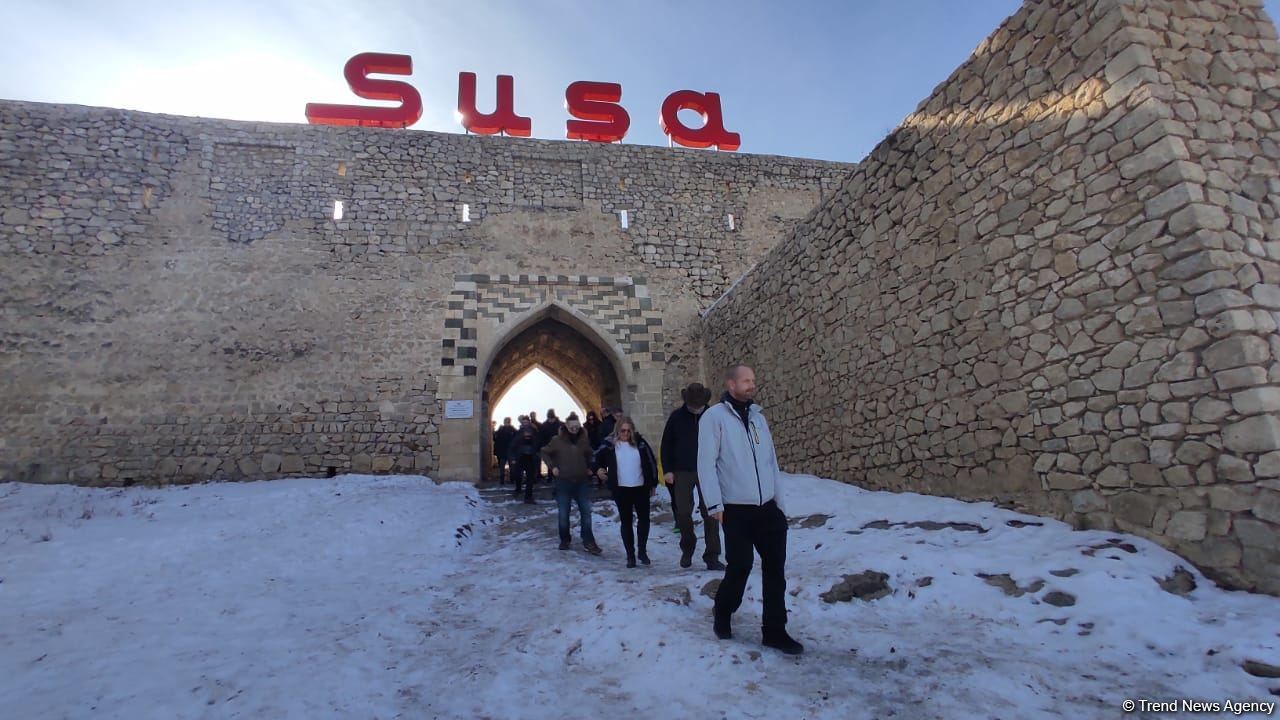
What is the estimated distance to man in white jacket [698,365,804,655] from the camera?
317 cm

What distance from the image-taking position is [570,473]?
19.7 feet

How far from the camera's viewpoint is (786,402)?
8711mm

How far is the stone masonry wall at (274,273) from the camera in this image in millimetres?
10117

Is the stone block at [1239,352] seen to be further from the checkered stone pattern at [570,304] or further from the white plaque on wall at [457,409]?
the white plaque on wall at [457,409]

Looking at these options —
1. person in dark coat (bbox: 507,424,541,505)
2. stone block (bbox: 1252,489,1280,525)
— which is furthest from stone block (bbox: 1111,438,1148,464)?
person in dark coat (bbox: 507,424,541,505)

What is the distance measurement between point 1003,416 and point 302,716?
4.93 meters

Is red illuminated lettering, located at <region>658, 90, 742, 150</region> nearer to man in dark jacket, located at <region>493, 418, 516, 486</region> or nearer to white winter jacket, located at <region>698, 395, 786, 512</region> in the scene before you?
man in dark jacket, located at <region>493, 418, 516, 486</region>

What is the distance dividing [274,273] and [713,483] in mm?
10553

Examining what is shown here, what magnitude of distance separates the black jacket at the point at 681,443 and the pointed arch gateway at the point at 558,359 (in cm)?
675

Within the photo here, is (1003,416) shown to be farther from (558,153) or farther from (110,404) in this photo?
(110,404)

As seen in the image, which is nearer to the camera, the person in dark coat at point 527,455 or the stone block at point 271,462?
the person in dark coat at point 527,455

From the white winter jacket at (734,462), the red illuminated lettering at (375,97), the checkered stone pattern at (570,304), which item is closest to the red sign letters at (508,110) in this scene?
the red illuminated lettering at (375,97)

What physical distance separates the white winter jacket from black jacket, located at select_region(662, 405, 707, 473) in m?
1.74

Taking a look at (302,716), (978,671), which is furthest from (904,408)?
(302,716)
